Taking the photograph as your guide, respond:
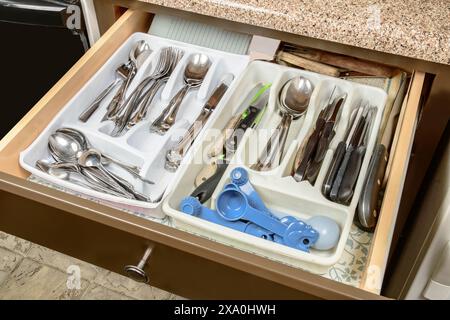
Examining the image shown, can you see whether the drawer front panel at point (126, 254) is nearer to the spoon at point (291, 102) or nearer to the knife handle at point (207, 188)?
the knife handle at point (207, 188)

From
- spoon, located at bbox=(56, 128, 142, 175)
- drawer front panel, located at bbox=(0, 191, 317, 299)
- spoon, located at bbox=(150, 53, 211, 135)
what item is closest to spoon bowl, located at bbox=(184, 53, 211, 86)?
spoon, located at bbox=(150, 53, 211, 135)

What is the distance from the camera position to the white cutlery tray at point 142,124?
2.38ft

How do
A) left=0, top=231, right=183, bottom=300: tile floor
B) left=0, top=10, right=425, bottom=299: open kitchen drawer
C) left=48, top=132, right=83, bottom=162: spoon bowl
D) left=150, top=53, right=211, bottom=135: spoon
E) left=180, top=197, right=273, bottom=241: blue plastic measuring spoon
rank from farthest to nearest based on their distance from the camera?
left=0, top=231, right=183, bottom=300: tile floor → left=150, top=53, right=211, bottom=135: spoon → left=48, top=132, right=83, bottom=162: spoon bowl → left=180, top=197, right=273, bottom=241: blue plastic measuring spoon → left=0, top=10, right=425, bottom=299: open kitchen drawer

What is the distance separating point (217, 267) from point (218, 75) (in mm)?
424

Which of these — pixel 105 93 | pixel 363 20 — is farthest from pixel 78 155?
pixel 363 20

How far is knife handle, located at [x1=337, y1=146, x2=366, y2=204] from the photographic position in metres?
0.68

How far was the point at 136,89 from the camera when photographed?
0.87 metres

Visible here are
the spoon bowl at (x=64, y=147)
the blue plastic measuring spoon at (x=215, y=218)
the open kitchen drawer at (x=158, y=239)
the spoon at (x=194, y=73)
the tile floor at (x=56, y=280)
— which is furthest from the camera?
the tile floor at (x=56, y=280)

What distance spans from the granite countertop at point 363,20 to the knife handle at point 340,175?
18cm

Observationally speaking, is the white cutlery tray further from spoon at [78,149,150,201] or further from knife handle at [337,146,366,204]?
knife handle at [337,146,366,204]

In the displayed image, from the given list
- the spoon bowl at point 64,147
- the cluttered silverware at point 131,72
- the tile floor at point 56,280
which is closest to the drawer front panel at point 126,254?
the spoon bowl at point 64,147

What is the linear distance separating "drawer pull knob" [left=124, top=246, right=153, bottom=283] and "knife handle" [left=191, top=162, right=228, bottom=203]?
12 centimetres

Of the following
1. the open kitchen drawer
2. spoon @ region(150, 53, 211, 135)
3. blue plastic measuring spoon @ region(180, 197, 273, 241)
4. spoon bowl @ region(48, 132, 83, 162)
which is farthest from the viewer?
spoon @ region(150, 53, 211, 135)
